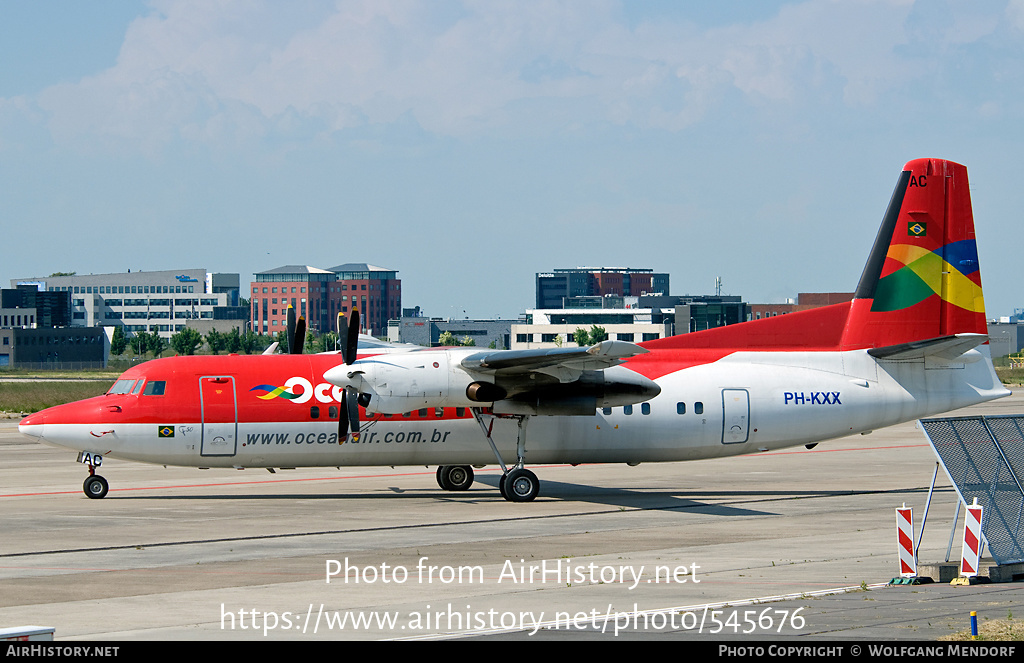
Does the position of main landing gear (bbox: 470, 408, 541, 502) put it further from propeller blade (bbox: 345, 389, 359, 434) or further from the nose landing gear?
the nose landing gear

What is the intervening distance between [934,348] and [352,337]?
13457mm

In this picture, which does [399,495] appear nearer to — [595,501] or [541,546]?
[595,501]

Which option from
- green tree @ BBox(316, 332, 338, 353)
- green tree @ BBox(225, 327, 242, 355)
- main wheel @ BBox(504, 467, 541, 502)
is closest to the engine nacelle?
main wheel @ BBox(504, 467, 541, 502)

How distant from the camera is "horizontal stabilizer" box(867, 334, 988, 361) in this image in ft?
81.9

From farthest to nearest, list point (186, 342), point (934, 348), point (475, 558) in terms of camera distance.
Answer: point (186, 342)
point (934, 348)
point (475, 558)

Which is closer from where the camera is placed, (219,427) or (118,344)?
(219,427)

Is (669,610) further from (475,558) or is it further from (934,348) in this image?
(934,348)

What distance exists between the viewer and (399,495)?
87.4ft

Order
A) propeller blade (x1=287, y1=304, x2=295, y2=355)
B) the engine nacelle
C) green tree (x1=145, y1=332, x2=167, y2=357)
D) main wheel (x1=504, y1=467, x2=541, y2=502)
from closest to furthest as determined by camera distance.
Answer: the engine nacelle
main wheel (x1=504, y1=467, x2=541, y2=502)
propeller blade (x1=287, y1=304, x2=295, y2=355)
green tree (x1=145, y1=332, x2=167, y2=357)

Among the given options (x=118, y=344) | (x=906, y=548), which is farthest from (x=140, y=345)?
(x=906, y=548)

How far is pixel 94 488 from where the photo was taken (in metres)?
25.8

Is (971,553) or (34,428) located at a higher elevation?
(34,428)

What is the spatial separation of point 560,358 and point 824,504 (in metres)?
7.10
